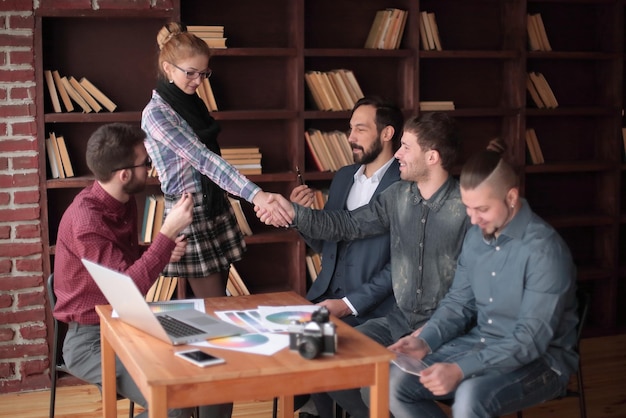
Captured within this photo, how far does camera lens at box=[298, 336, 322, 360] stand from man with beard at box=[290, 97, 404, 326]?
1.11 metres

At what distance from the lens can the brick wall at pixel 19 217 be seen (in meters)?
4.09

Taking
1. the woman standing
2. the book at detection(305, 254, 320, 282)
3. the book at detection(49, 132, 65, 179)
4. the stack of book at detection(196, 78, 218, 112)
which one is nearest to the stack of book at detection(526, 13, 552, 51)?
the book at detection(305, 254, 320, 282)

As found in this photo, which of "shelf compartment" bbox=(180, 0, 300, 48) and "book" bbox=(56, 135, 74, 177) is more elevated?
"shelf compartment" bbox=(180, 0, 300, 48)

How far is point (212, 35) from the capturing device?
4.33 m

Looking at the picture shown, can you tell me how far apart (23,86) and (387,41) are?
193 cm

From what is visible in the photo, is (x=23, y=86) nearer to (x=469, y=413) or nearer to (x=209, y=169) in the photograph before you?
(x=209, y=169)

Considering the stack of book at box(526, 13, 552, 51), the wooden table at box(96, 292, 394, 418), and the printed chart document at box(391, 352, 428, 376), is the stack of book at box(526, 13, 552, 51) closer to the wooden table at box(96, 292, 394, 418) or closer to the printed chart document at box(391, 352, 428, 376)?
the printed chart document at box(391, 352, 428, 376)

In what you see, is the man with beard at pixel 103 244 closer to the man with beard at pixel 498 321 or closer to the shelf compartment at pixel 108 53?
the man with beard at pixel 498 321

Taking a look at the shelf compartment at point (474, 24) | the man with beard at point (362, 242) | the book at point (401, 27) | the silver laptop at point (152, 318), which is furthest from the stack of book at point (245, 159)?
the silver laptop at point (152, 318)

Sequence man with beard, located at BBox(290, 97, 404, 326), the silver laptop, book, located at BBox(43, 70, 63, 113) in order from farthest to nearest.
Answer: book, located at BBox(43, 70, 63, 113) → man with beard, located at BBox(290, 97, 404, 326) → the silver laptop

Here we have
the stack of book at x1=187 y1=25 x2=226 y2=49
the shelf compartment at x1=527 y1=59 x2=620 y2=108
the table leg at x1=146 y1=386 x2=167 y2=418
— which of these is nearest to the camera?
the table leg at x1=146 y1=386 x2=167 y2=418

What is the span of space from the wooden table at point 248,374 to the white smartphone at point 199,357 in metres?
0.02

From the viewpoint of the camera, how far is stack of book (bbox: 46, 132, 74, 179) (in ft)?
13.9

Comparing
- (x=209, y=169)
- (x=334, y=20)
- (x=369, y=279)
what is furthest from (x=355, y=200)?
(x=334, y=20)
